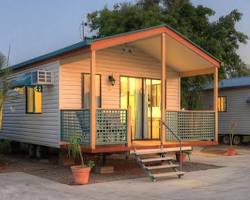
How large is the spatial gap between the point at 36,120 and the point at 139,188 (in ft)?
18.5

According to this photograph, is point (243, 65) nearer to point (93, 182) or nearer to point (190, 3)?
point (190, 3)

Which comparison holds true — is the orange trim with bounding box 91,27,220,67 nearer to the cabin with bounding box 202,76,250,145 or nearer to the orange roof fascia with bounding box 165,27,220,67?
the orange roof fascia with bounding box 165,27,220,67

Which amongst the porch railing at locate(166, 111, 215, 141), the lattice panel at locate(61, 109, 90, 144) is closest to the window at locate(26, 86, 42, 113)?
the lattice panel at locate(61, 109, 90, 144)

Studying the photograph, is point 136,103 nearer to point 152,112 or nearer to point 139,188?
A: point 152,112

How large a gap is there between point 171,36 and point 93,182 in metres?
4.79

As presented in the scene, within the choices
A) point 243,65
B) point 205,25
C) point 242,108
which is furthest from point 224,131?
point 205,25

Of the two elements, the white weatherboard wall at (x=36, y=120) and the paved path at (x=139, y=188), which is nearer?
the paved path at (x=139, y=188)

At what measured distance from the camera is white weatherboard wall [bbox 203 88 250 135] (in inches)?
912

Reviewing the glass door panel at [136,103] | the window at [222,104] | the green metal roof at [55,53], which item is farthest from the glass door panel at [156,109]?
the window at [222,104]

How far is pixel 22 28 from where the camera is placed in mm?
35094

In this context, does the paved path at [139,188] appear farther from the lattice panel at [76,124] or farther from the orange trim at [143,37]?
the orange trim at [143,37]

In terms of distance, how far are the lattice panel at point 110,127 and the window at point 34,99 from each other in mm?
3412

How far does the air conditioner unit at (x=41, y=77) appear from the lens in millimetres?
12844

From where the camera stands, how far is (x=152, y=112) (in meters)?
15.1
